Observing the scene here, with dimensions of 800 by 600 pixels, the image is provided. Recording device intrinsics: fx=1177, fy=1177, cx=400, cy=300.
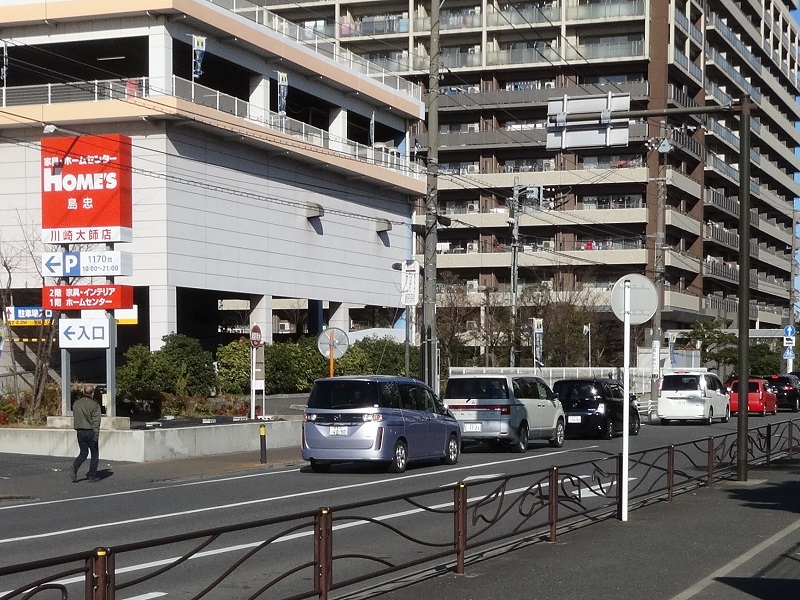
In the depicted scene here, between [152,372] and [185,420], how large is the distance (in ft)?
16.5

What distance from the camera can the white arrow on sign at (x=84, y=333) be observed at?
25.9m

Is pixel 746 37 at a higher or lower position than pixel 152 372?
higher

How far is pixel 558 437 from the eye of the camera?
96.8ft

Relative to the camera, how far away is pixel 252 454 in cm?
2775

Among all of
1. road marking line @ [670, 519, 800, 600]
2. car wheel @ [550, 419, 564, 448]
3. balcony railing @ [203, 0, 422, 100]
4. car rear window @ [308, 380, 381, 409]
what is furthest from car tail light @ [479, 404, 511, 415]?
balcony railing @ [203, 0, 422, 100]

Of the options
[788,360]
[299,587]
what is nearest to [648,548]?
[299,587]

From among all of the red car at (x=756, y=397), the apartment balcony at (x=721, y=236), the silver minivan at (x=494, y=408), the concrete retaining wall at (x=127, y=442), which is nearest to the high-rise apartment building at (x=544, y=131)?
the apartment balcony at (x=721, y=236)

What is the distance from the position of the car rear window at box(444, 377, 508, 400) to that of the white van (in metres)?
16.3

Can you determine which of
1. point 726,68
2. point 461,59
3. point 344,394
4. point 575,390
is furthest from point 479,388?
point 726,68

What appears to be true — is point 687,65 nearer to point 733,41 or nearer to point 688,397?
point 733,41

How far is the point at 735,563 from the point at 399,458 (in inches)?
444

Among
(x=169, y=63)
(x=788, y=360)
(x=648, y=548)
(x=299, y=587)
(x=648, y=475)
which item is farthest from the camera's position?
(x=788, y=360)

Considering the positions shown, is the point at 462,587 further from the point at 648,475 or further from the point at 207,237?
the point at 207,237

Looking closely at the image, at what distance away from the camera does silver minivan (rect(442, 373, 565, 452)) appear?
87.4 feet
